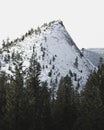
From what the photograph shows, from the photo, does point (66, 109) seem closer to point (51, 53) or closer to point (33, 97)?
point (33, 97)

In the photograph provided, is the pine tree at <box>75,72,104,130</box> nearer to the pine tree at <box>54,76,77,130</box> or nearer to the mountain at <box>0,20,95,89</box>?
the pine tree at <box>54,76,77,130</box>

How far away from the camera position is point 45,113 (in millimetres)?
68938

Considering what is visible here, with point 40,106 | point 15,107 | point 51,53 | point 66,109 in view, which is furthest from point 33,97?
point 51,53

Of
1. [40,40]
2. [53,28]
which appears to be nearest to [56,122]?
[40,40]

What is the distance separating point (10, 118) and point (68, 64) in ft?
320

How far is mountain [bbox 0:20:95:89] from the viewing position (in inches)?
5763

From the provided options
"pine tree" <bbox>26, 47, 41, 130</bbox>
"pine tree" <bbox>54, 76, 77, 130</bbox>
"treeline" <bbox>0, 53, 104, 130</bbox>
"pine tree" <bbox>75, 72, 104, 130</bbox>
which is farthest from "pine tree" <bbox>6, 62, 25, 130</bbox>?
"pine tree" <bbox>54, 76, 77, 130</bbox>

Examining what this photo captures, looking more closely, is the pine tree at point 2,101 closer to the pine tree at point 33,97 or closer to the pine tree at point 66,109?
the pine tree at point 33,97

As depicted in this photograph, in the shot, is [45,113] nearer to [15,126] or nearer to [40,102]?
[40,102]

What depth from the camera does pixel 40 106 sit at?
66.4 m

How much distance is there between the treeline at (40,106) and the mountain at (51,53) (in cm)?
6311

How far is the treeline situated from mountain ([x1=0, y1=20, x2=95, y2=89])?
63.1m

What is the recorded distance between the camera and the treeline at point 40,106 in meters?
59.6

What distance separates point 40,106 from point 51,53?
8925cm
